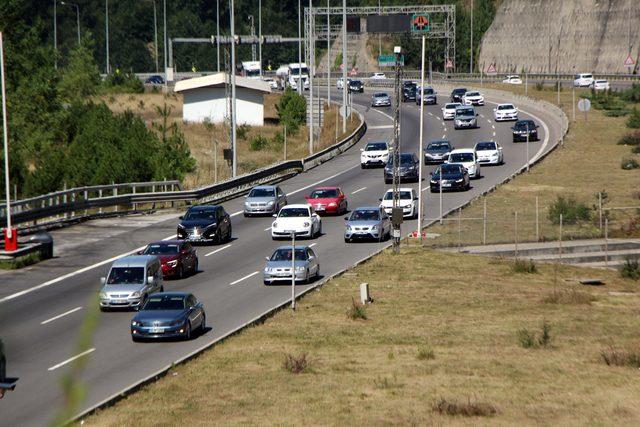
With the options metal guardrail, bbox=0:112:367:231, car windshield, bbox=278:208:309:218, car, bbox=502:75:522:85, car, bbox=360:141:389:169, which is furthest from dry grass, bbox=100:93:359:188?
car, bbox=502:75:522:85

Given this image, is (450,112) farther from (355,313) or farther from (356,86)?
(355,313)

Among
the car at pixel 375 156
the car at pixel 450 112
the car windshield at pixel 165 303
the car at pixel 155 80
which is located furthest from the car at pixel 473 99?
the car windshield at pixel 165 303

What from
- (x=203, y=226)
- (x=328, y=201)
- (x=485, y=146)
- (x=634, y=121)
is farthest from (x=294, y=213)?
(x=634, y=121)

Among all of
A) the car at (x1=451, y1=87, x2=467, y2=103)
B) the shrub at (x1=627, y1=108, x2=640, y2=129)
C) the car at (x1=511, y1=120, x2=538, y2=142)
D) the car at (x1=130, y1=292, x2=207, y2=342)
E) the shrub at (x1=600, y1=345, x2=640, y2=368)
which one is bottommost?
the shrub at (x1=600, y1=345, x2=640, y2=368)

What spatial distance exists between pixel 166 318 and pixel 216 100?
74.1 meters

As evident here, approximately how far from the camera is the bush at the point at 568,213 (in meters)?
51.3

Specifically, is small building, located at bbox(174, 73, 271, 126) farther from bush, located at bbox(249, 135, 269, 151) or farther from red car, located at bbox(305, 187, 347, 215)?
red car, located at bbox(305, 187, 347, 215)

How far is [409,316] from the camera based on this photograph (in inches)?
1352

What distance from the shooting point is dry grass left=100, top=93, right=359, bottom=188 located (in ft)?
258

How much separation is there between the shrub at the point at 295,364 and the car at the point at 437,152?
1829 inches

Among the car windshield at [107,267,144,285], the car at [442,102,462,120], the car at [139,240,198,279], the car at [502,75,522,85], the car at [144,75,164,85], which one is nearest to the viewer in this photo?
the car windshield at [107,267,144,285]

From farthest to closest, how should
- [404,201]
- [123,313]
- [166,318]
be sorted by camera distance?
1. [404,201]
2. [123,313]
3. [166,318]

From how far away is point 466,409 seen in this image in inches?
865

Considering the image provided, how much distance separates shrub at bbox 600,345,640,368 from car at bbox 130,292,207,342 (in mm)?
10712
